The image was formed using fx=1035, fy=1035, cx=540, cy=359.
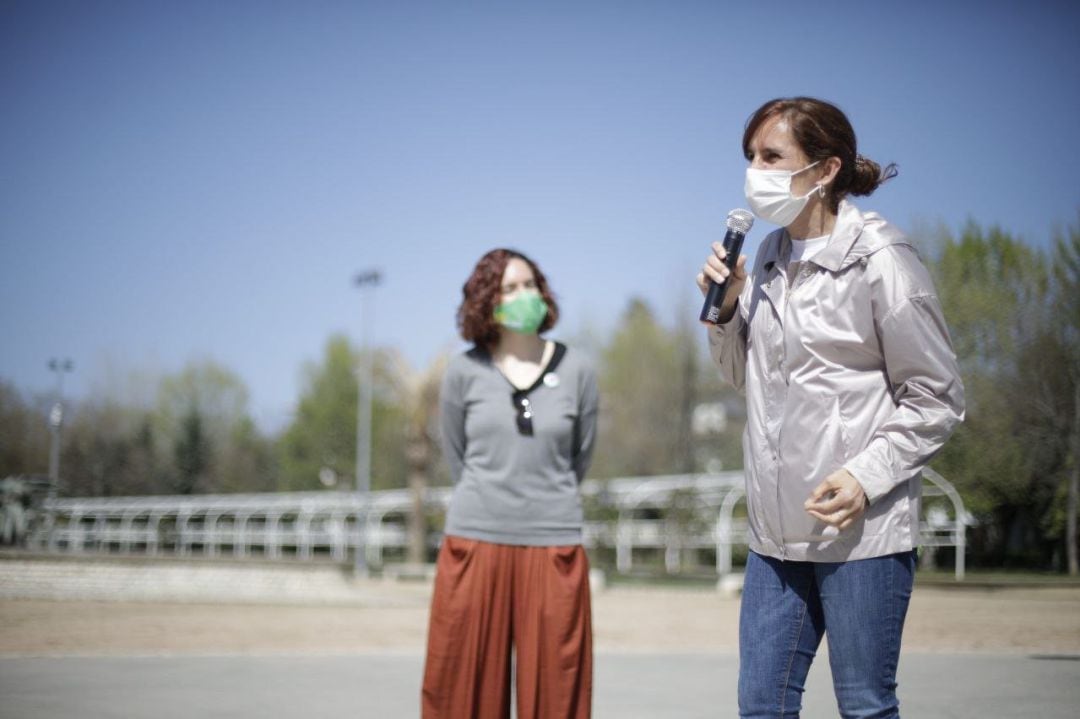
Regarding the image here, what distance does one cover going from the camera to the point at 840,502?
2477 millimetres

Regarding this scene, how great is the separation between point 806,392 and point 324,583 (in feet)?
64.2

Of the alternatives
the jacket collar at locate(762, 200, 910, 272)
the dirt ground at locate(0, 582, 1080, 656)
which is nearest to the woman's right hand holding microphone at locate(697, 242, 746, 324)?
the jacket collar at locate(762, 200, 910, 272)

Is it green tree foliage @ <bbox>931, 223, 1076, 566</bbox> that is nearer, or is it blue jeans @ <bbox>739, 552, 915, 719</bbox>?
blue jeans @ <bbox>739, 552, 915, 719</bbox>

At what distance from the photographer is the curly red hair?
4.42 meters

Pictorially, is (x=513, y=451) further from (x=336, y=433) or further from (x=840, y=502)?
(x=336, y=433)

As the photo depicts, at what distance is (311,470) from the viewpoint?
4791 centimetres

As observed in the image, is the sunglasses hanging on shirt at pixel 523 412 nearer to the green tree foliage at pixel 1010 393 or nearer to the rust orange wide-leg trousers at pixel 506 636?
the rust orange wide-leg trousers at pixel 506 636

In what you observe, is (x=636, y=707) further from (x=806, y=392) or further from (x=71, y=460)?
(x=71, y=460)

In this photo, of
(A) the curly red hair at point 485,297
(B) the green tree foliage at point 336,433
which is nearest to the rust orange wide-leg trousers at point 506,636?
(A) the curly red hair at point 485,297

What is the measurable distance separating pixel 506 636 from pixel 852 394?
1.94m

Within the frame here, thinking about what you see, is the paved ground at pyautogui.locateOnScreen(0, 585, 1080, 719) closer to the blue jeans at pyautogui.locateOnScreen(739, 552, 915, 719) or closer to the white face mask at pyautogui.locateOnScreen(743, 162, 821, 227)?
the blue jeans at pyautogui.locateOnScreen(739, 552, 915, 719)

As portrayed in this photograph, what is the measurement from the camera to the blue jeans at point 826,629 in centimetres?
256

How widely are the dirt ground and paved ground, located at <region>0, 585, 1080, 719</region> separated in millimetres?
34

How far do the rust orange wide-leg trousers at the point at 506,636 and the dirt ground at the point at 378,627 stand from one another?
5753 mm
